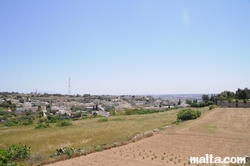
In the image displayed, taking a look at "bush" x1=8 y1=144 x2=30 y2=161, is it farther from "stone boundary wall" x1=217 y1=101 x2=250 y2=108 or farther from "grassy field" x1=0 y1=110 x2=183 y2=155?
"stone boundary wall" x1=217 y1=101 x2=250 y2=108

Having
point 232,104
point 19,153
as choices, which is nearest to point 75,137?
point 19,153

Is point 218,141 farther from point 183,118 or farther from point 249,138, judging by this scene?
point 183,118

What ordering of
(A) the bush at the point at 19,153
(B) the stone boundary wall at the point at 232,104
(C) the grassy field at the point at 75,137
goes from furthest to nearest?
(B) the stone boundary wall at the point at 232,104
(C) the grassy field at the point at 75,137
(A) the bush at the point at 19,153

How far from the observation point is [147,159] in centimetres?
1270

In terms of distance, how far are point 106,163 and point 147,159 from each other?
2.66m

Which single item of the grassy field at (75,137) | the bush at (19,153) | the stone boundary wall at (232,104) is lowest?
the grassy field at (75,137)

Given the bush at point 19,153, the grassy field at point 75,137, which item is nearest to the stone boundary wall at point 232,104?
the grassy field at point 75,137

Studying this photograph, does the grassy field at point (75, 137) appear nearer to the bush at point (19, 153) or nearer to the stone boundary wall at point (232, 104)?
the bush at point (19, 153)

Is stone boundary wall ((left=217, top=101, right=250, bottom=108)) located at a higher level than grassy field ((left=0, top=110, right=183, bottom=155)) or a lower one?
higher

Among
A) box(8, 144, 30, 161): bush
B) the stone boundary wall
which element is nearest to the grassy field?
box(8, 144, 30, 161): bush

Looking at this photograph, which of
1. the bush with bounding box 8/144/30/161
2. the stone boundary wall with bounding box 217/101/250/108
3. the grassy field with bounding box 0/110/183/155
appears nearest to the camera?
the bush with bounding box 8/144/30/161

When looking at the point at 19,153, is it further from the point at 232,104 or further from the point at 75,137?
the point at 232,104

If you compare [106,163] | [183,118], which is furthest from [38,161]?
[183,118]

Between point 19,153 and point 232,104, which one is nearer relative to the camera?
point 19,153
